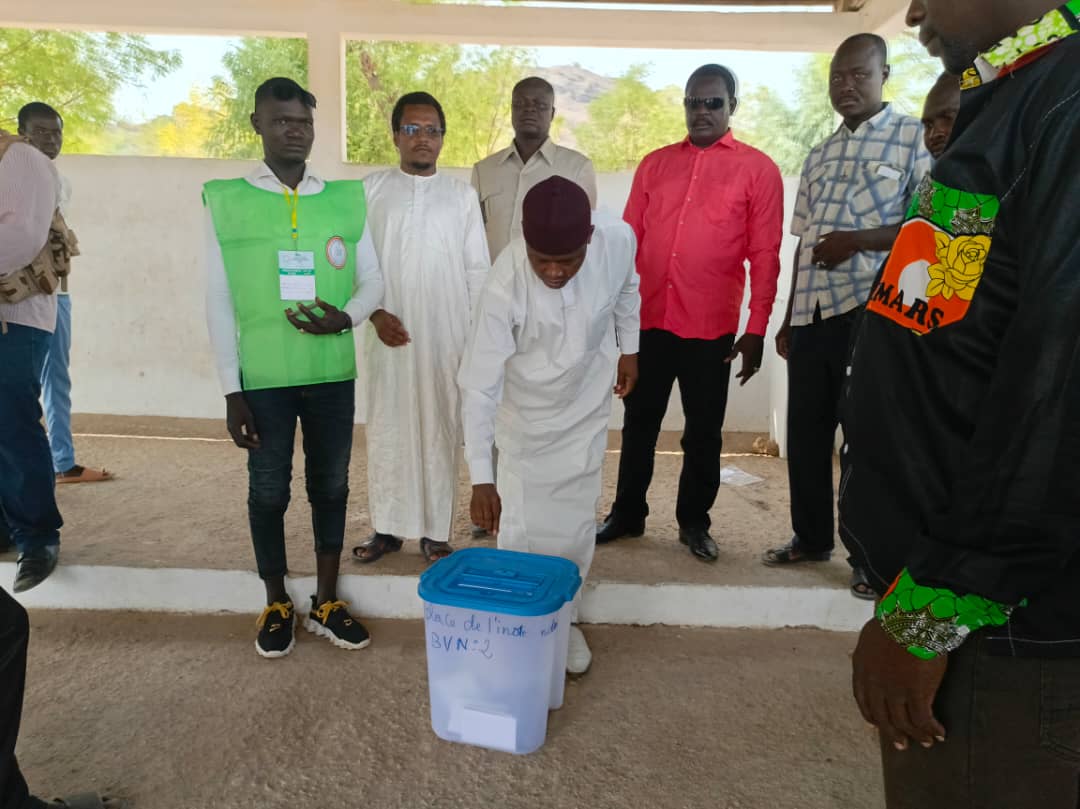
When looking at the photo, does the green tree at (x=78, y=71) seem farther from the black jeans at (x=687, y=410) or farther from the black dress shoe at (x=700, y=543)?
the black dress shoe at (x=700, y=543)

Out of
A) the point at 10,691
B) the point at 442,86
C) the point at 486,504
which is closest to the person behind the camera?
the point at 10,691

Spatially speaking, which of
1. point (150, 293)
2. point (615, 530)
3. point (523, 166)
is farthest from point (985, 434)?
point (150, 293)

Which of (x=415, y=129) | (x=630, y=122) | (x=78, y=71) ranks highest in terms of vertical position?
(x=78, y=71)

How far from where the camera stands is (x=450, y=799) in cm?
194

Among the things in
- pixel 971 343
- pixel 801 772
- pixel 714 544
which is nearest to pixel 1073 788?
pixel 971 343

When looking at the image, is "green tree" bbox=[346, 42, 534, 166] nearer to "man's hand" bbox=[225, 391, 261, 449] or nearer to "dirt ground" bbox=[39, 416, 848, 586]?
"dirt ground" bbox=[39, 416, 848, 586]

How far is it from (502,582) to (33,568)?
2015 millimetres

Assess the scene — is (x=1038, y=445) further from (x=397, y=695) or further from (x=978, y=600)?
(x=397, y=695)

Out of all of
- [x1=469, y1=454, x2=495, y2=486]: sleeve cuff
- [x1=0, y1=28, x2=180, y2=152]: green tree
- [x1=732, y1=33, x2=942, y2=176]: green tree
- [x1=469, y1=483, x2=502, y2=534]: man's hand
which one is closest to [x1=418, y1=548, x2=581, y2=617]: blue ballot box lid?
[x1=469, y1=483, x2=502, y2=534]: man's hand

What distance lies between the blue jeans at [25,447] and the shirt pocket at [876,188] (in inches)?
125

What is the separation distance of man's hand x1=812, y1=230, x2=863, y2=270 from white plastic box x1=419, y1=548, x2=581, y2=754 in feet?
5.08

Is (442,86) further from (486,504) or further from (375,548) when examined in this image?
(486,504)

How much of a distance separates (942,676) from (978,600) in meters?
0.13

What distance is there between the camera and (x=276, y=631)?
8.55 ft
